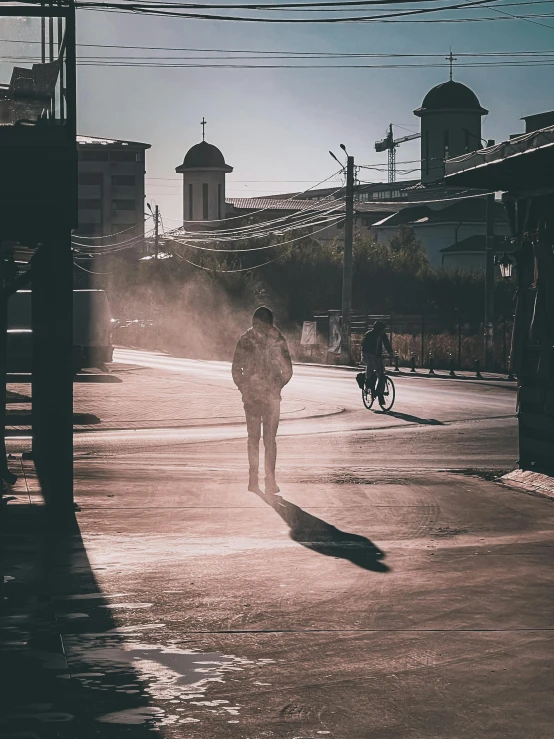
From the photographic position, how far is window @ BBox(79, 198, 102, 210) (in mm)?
132500

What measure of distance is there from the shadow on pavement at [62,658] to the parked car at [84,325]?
24734 mm

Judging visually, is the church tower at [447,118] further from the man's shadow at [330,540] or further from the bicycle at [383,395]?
the man's shadow at [330,540]

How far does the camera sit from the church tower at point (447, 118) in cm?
9512

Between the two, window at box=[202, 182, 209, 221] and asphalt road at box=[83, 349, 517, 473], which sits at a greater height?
window at box=[202, 182, 209, 221]

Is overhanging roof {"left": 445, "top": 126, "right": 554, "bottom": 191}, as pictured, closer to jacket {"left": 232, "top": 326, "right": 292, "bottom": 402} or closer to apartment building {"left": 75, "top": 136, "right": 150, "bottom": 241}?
jacket {"left": 232, "top": 326, "right": 292, "bottom": 402}

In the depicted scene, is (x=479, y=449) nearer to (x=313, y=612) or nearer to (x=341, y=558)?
(x=341, y=558)

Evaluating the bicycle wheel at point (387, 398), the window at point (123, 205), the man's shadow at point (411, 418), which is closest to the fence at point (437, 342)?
the bicycle wheel at point (387, 398)

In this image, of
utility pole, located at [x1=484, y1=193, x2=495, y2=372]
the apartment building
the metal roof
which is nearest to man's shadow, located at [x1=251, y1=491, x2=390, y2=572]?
utility pole, located at [x1=484, y1=193, x2=495, y2=372]

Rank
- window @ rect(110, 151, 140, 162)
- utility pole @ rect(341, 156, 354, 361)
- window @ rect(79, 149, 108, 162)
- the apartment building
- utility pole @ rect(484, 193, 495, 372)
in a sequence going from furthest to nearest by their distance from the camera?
window @ rect(110, 151, 140, 162)
window @ rect(79, 149, 108, 162)
the apartment building
utility pole @ rect(341, 156, 354, 361)
utility pole @ rect(484, 193, 495, 372)

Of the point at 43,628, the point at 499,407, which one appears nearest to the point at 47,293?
the point at 43,628

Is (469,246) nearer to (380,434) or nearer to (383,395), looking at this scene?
(383,395)

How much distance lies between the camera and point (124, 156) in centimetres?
13612

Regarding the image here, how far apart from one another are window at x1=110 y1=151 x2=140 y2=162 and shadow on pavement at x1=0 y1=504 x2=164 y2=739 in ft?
425

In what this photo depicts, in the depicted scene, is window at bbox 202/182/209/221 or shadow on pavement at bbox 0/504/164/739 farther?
window at bbox 202/182/209/221
